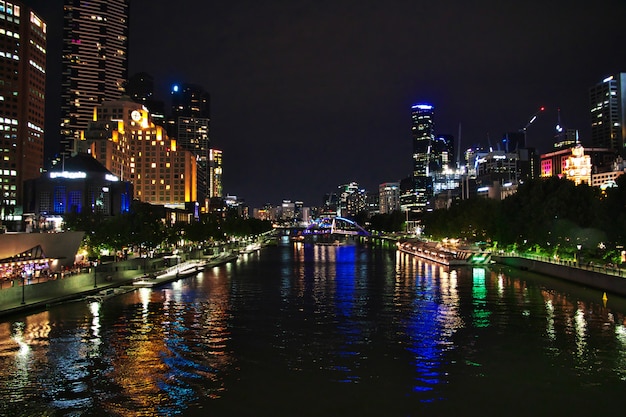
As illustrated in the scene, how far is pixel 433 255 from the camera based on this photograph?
101 meters

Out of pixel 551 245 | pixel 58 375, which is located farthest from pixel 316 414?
pixel 551 245

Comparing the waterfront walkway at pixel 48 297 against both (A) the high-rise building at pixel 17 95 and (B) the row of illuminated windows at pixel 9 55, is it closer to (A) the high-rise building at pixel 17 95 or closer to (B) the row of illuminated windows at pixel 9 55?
(A) the high-rise building at pixel 17 95

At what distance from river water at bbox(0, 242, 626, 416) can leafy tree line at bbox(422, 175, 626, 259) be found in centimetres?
920

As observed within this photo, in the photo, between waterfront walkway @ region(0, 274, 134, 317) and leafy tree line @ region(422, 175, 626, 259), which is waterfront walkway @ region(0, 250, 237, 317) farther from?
leafy tree line @ region(422, 175, 626, 259)

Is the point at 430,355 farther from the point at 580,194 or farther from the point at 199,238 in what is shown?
the point at 199,238

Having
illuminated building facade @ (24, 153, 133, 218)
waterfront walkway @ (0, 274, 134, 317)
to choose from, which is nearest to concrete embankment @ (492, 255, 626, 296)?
waterfront walkway @ (0, 274, 134, 317)

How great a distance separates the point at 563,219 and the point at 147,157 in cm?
13819

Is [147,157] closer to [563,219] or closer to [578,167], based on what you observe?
[578,167]

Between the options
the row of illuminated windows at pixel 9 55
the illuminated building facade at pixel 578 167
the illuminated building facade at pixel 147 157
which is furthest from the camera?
the illuminated building facade at pixel 147 157

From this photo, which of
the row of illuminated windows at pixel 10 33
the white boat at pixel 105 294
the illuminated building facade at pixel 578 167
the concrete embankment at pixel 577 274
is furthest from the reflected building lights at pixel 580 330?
the row of illuminated windows at pixel 10 33

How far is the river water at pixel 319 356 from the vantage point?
21609mm

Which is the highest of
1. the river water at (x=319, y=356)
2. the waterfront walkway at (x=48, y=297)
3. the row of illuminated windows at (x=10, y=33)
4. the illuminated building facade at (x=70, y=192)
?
the row of illuminated windows at (x=10, y=33)

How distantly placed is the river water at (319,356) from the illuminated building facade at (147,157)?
13173 cm

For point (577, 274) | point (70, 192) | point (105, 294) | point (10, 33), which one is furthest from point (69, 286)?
point (10, 33)
